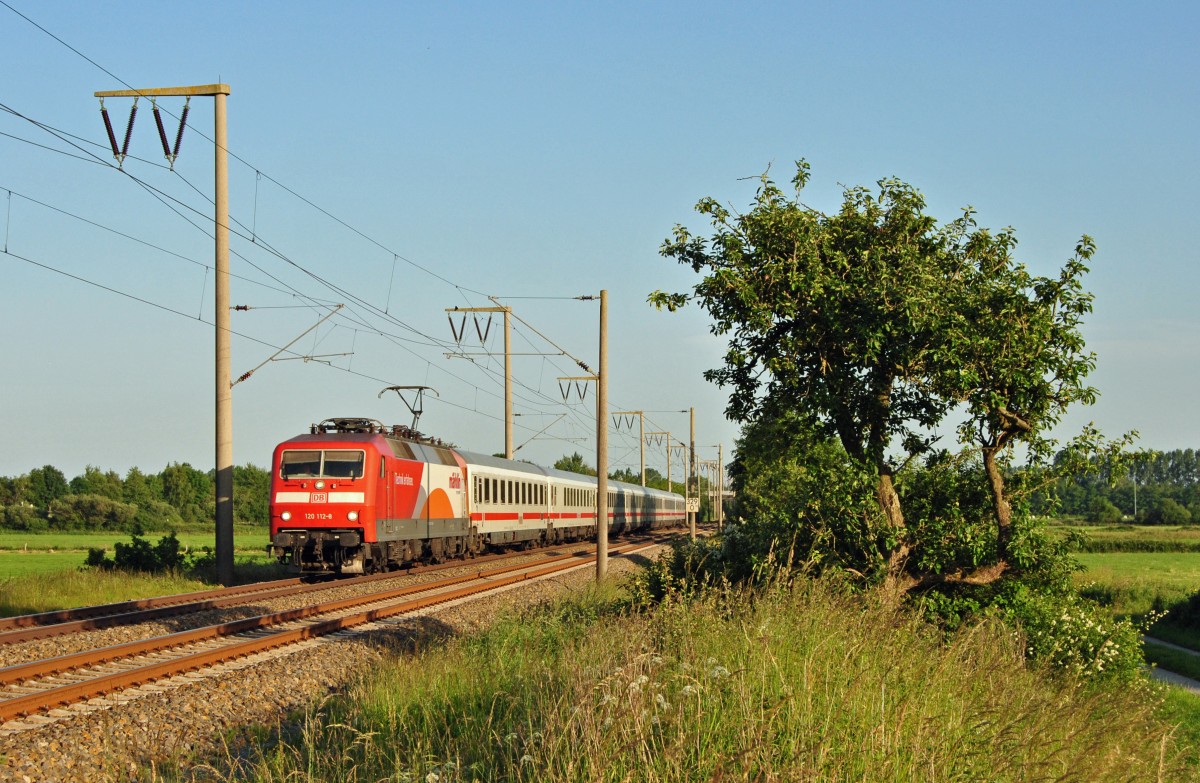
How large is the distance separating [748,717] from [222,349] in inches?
826

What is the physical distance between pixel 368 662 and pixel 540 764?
28.4ft

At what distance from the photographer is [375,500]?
83.3 feet

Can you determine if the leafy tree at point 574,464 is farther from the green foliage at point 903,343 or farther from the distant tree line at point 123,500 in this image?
the green foliage at point 903,343

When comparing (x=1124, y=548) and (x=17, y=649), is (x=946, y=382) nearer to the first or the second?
(x=17, y=649)

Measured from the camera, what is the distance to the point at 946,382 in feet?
41.8

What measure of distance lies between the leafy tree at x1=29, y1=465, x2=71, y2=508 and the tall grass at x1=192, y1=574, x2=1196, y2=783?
117 metres

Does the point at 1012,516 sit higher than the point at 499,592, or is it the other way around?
the point at 1012,516

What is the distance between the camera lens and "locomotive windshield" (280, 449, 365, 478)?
83.0 feet

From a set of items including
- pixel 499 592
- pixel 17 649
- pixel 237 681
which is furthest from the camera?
pixel 499 592

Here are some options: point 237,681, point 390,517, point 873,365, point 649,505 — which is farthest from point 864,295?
point 649,505

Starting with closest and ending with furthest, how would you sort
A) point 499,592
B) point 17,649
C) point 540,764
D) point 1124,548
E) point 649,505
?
1. point 540,764
2. point 17,649
3. point 499,592
4. point 649,505
5. point 1124,548

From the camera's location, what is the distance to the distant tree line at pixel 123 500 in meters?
95.8

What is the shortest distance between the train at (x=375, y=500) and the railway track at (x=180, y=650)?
1.89 meters

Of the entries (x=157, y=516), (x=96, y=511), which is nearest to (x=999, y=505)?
(x=96, y=511)
